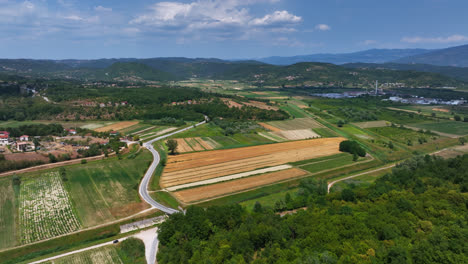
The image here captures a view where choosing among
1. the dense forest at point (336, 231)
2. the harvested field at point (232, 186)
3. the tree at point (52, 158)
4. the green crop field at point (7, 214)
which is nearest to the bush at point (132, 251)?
the dense forest at point (336, 231)

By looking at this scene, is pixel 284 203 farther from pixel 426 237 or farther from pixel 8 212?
pixel 8 212

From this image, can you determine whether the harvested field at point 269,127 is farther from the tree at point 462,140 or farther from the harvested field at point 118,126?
the tree at point 462,140

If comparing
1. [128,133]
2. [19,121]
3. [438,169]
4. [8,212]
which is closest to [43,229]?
[8,212]

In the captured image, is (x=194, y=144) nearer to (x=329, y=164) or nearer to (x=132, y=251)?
(x=329, y=164)

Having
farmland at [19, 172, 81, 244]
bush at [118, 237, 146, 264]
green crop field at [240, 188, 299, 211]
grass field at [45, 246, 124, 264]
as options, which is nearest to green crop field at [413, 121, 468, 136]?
green crop field at [240, 188, 299, 211]

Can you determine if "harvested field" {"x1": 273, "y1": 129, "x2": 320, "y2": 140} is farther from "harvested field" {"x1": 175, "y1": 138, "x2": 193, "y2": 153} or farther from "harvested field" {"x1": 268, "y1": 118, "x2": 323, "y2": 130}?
"harvested field" {"x1": 175, "y1": 138, "x2": 193, "y2": 153}
